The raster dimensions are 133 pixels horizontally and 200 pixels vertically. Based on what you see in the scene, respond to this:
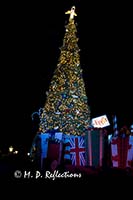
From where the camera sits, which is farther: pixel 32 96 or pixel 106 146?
pixel 32 96

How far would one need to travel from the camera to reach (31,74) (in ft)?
120

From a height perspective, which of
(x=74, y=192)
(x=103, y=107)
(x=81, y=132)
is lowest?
(x=74, y=192)

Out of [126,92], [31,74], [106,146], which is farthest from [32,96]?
[106,146]

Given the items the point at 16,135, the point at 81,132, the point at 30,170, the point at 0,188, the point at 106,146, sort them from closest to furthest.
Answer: the point at 0,188
the point at 30,170
the point at 106,146
the point at 81,132
the point at 16,135

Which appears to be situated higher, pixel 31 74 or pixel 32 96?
pixel 31 74

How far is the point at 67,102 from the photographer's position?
1559 cm

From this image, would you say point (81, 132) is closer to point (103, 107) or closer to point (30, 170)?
point (30, 170)

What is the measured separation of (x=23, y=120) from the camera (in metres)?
36.3

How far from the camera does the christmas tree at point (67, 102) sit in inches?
605

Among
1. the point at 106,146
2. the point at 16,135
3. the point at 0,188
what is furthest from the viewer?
the point at 16,135

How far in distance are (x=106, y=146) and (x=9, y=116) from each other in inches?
1241

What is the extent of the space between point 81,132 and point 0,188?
41.4ft

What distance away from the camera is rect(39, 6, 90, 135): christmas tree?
15.4 m

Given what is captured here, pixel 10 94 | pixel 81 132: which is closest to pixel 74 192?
pixel 81 132
